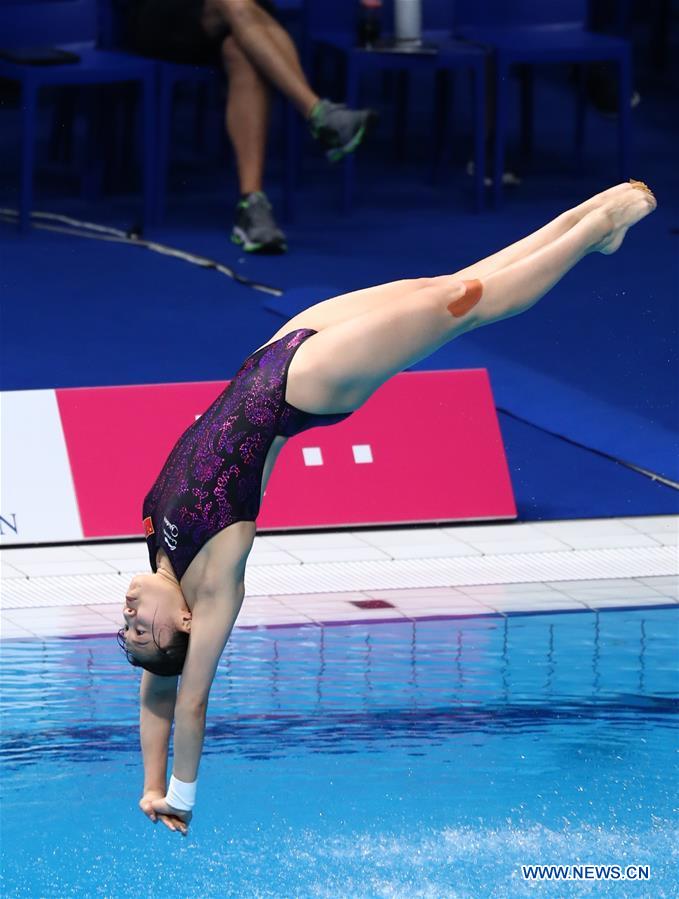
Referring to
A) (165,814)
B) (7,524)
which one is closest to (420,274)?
(7,524)

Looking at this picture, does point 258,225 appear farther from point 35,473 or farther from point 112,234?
point 35,473

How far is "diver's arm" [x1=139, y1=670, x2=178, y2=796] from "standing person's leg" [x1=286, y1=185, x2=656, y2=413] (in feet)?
2.24

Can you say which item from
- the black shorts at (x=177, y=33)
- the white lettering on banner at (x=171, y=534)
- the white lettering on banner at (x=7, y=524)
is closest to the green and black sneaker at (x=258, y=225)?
the black shorts at (x=177, y=33)

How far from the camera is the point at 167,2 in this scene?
8484 mm

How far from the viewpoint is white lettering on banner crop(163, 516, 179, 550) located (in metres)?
3.94

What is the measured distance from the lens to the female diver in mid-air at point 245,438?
3.82 metres

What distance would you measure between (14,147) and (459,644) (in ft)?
19.1

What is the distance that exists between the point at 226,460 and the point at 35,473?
189 cm

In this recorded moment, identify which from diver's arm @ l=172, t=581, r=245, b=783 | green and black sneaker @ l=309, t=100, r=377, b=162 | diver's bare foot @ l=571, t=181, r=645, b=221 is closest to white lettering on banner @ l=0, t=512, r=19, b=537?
diver's arm @ l=172, t=581, r=245, b=783

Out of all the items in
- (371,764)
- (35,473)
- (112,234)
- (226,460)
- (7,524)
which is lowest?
(371,764)

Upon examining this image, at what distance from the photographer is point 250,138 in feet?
27.4

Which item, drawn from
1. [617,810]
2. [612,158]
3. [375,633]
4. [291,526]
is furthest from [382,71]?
[617,810]

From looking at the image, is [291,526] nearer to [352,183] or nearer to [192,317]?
[192,317]

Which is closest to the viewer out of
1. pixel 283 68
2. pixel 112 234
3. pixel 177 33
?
pixel 283 68
